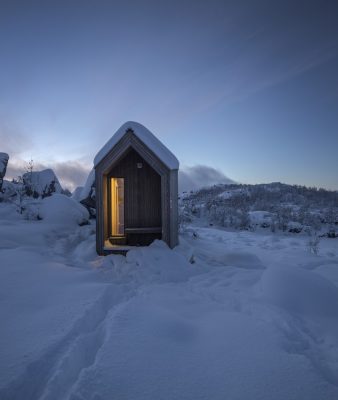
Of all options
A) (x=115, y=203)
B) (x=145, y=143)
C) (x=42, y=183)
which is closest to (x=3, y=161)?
(x=42, y=183)

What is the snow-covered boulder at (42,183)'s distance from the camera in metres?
16.6

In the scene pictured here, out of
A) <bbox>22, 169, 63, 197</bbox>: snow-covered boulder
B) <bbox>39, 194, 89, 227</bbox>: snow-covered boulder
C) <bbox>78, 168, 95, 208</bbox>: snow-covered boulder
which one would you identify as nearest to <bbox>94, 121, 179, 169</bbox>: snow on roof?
<bbox>39, 194, 89, 227</bbox>: snow-covered boulder

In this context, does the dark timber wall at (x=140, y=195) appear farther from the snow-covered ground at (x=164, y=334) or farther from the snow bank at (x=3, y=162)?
the snow bank at (x=3, y=162)

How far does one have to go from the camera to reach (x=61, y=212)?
11.3 m

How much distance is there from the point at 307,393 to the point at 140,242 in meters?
6.59

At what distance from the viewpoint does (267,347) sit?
2883 millimetres

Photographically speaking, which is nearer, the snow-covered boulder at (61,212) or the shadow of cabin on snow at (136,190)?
the shadow of cabin on snow at (136,190)

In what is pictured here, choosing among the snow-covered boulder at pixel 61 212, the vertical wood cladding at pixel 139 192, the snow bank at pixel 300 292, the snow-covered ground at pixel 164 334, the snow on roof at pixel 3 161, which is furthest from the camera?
the snow on roof at pixel 3 161

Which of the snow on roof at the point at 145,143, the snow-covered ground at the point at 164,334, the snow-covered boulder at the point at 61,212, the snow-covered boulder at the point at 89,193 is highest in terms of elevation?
the snow on roof at the point at 145,143

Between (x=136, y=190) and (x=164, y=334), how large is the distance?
225 inches

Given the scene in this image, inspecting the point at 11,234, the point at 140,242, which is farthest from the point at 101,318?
the point at 11,234

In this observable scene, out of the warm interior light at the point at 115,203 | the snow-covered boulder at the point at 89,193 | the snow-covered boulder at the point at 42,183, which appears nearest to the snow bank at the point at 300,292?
the warm interior light at the point at 115,203

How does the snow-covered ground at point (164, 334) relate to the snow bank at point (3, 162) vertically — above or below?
below

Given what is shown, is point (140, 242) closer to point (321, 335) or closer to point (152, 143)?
point (152, 143)
